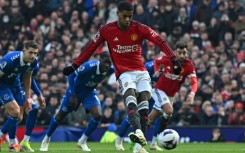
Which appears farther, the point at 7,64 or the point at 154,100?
the point at 154,100

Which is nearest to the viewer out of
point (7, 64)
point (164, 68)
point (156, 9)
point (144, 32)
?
point (144, 32)

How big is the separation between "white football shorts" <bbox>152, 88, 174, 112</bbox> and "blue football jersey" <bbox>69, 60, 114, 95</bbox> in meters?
1.29

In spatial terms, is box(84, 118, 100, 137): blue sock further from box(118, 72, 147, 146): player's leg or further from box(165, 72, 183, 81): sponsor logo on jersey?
box(118, 72, 147, 146): player's leg

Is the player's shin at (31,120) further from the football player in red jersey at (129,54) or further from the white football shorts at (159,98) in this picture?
the football player in red jersey at (129,54)

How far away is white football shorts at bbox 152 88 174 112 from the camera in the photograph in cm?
1933

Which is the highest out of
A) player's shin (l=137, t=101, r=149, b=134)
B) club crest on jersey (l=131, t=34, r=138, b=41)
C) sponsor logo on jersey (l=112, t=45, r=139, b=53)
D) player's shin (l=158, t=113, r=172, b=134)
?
club crest on jersey (l=131, t=34, r=138, b=41)

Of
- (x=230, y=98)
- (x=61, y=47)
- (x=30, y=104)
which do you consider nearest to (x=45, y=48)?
(x=61, y=47)

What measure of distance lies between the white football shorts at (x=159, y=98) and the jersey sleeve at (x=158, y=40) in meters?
4.55

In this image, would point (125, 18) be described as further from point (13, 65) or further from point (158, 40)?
point (13, 65)

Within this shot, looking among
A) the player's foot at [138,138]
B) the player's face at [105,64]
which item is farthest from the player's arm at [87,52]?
the player's face at [105,64]

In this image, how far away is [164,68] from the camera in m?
19.5

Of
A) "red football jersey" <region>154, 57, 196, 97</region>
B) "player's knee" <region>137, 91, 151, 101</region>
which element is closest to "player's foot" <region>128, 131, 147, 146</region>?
"player's knee" <region>137, 91, 151, 101</region>

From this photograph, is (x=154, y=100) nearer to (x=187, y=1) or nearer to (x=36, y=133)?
(x=36, y=133)

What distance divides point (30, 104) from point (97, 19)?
13323mm
